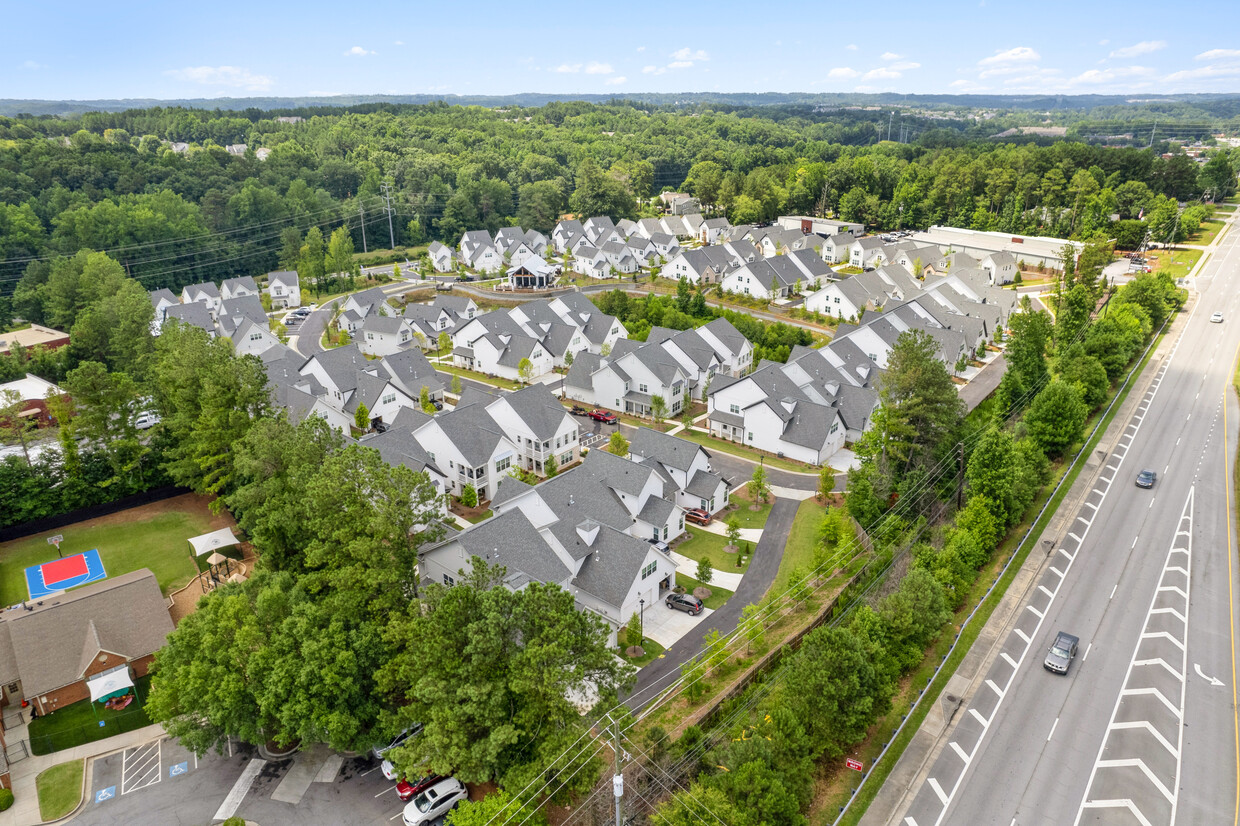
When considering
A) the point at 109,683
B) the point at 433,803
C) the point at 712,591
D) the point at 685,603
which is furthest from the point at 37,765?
the point at 712,591

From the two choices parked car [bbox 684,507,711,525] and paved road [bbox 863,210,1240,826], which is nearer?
paved road [bbox 863,210,1240,826]

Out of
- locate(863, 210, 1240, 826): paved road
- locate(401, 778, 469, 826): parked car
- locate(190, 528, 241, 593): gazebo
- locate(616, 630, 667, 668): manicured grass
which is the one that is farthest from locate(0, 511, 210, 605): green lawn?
locate(863, 210, 1240, 826): paved road

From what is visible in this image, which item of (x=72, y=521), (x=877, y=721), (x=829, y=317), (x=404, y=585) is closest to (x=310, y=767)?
(x=404, y=585)

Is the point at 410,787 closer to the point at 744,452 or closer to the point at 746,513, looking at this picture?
the point at 746,513

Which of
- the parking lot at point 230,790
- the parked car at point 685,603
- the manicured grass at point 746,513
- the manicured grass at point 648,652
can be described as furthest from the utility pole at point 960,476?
the parking lot at point 230,790

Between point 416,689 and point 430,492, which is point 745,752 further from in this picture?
point 430,492

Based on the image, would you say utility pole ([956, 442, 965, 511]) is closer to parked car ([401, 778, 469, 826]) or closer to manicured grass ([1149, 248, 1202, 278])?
parked car ([401, 778, 469, 826])
